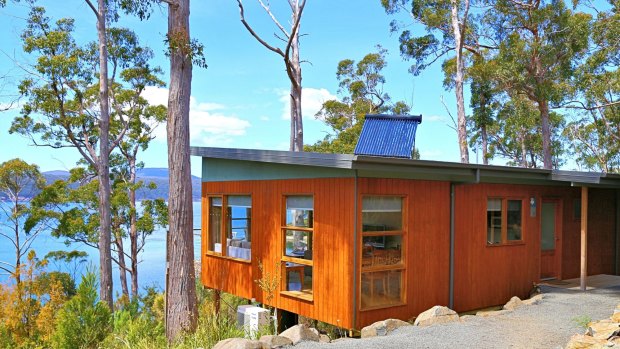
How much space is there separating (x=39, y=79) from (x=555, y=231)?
1677cm

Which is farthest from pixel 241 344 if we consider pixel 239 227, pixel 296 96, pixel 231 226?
pixel 296 96

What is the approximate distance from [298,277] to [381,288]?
133cm

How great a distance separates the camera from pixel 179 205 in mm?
9258

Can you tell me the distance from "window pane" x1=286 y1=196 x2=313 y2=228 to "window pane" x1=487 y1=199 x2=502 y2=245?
3.42 metres

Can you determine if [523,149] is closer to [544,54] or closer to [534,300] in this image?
[544,54]

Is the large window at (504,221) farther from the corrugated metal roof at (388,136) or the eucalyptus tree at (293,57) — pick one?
the eucalyptus tree at (293,57)

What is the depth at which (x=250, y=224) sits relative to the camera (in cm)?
970

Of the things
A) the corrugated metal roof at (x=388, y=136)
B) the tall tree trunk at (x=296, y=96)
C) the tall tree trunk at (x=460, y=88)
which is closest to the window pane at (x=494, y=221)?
the corrugated metal roof at (x=388, y=136)

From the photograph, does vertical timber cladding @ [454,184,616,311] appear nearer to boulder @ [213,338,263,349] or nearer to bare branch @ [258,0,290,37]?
boulder @ [213,338,263,349]

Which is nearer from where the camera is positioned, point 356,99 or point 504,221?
point 504,221

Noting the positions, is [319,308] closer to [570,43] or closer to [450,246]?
[450,246]

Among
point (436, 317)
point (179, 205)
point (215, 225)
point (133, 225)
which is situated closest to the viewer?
point (436, 317)

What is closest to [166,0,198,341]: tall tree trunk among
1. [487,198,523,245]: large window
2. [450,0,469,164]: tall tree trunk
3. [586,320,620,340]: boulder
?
[487,198,523,245]: large window

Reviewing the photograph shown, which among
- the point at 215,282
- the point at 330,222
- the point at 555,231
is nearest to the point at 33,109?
the point at 215,282
